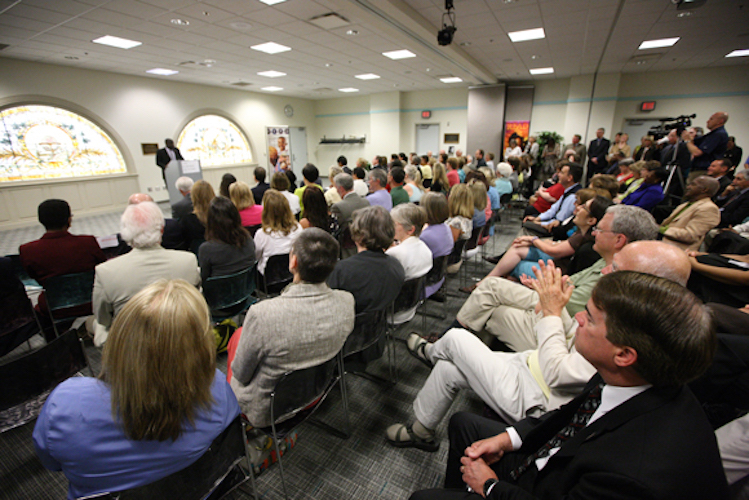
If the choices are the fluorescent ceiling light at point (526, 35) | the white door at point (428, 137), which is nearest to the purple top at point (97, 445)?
the fluorescent ceiling light at point (526, 35)

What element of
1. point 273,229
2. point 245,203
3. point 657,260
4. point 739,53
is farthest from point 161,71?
point 739,53

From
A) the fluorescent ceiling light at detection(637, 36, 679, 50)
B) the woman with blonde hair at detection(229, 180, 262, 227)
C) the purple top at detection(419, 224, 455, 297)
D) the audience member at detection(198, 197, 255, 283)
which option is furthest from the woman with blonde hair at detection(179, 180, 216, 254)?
the fluorescent ceiling light at detection(637, 36, 679, 50)

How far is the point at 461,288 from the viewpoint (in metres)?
3.75

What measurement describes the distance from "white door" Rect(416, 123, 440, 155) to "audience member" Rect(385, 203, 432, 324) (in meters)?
12.1

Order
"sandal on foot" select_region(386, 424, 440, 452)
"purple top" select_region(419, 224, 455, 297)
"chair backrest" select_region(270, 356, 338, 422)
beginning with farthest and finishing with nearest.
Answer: "purple top" select_region(419, 224, 455, 297) < "sandal on foot" select_region(386, 424, 440, 452) < "chair backrest" select_region(270, 356, 338, 422)

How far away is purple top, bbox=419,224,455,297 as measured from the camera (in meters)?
2.88

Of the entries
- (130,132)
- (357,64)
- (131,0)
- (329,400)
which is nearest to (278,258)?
(329,400)

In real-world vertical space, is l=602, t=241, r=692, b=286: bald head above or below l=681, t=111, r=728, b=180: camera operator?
below

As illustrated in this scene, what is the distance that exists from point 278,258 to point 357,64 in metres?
7.22

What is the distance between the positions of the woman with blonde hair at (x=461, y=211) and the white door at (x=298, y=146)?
12.4m

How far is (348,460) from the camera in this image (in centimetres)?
183

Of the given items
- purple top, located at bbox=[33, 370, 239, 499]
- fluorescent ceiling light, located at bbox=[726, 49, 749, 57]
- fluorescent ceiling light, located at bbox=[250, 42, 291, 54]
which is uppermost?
fluorescent ceiling light, located at bbox=[726, 49, 749, 57]

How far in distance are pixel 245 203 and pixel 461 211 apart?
2.39 m

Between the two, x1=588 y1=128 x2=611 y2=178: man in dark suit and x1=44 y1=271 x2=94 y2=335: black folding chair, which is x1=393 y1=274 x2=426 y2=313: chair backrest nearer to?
x1=44 y1=271 x2=94 y2=335: black folding chair
